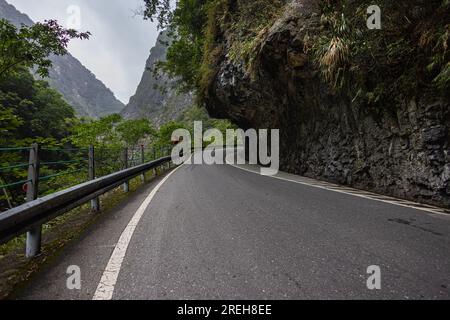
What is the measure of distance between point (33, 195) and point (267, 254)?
111 inches

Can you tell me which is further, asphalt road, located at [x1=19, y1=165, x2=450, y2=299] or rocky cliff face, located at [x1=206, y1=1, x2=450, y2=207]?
rocky cliff face, located at [x1=206, y1=1, x2=450, y2=207]

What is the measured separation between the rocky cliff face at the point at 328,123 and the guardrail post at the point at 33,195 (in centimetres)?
624

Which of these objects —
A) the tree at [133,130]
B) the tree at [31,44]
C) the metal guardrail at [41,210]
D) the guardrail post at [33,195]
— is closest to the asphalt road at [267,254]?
the guardrail post at [33,195]

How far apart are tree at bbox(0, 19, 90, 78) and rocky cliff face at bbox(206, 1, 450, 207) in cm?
668

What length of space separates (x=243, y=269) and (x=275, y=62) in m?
8.76

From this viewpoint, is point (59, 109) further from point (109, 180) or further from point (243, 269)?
point (243, 269)

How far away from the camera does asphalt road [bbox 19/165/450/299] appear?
206 centimetres

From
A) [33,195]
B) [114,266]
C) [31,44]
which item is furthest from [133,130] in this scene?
[114,266]

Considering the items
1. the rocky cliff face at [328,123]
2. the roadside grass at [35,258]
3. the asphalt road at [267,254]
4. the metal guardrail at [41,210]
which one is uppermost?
the rocky cliff face at [328,123]

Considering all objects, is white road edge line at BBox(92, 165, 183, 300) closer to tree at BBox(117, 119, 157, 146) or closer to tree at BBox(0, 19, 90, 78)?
tree at BBox(0, 19, 90, 78)

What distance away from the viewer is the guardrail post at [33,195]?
9.49ft

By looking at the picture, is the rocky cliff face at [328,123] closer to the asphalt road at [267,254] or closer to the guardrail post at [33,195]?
the asphalt road at [267,254]

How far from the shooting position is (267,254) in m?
2.70

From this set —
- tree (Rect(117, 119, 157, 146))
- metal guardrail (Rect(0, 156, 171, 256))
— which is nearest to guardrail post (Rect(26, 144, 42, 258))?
metal guardrail (Rect(0, 156, 171, 256))
